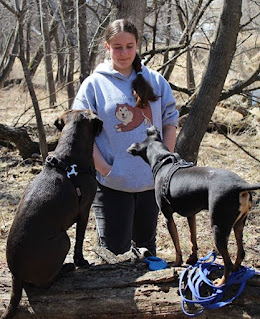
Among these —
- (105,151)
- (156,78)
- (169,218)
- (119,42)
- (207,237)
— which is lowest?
(207,237)

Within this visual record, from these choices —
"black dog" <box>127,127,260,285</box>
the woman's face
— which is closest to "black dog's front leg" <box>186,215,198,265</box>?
"black dog" <box>127,127,260,285</box>

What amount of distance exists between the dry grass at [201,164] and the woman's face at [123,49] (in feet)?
6.31

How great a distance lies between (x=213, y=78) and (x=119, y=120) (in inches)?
69.1

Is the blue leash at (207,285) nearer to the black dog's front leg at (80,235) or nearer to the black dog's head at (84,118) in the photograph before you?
the black dog's front leg at (80,235)

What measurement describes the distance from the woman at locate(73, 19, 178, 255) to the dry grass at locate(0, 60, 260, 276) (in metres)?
1.11

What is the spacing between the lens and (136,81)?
3.46m

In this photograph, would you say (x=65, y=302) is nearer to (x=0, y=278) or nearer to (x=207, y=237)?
(x=0, y=278)

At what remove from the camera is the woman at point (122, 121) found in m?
3.41

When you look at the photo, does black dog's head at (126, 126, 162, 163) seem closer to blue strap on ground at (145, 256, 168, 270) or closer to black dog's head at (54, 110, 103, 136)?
black dog's head at (54, 110, 103, 136)

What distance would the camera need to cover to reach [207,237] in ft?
17.4

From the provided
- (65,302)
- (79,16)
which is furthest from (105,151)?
(79,16)

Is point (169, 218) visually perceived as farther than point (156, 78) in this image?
No

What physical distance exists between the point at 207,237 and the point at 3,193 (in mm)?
3263

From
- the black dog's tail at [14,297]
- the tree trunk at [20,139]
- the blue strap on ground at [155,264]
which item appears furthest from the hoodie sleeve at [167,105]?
the tree trunk at [20,139]
